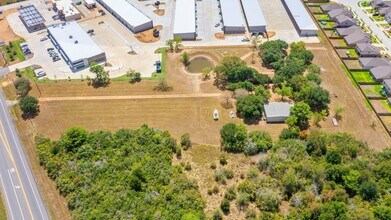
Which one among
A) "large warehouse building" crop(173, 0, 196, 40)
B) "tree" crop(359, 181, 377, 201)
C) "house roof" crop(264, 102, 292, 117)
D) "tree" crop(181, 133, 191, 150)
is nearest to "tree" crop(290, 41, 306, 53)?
"house roof" crop(264, 102, 292, 117)

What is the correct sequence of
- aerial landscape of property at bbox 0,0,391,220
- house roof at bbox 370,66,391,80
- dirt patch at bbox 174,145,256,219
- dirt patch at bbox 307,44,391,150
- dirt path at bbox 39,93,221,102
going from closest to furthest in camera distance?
aerial landscape of property at bbox 0,0,391,220
dirt patch at bbox 174,145,256,219
dirt patch at bbox 307,44,391,150
dirt path at bbox 39,93,221,102
house roof at bbox 370,66,391,80

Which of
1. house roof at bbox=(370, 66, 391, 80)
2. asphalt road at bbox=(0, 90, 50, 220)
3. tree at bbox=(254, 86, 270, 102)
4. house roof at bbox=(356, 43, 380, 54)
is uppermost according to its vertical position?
house roof at bbox=(356, 43, 380, 54)

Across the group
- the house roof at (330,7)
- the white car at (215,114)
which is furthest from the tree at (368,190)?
the house roof at (330,7)

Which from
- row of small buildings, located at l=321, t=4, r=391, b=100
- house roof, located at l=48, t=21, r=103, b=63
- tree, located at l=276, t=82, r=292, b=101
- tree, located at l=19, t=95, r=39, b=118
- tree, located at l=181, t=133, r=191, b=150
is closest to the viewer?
tree, located at l=181, t=133, r=191, b=150

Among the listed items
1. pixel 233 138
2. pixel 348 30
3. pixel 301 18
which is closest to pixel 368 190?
pixel 233 138

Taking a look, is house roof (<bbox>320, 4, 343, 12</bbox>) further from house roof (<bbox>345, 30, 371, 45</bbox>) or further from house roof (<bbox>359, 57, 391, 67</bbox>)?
house roof (<bbox>359, 57, 391, 67</bbox>)

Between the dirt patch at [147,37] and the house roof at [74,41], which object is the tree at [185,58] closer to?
the dirt patch at [147,37]
